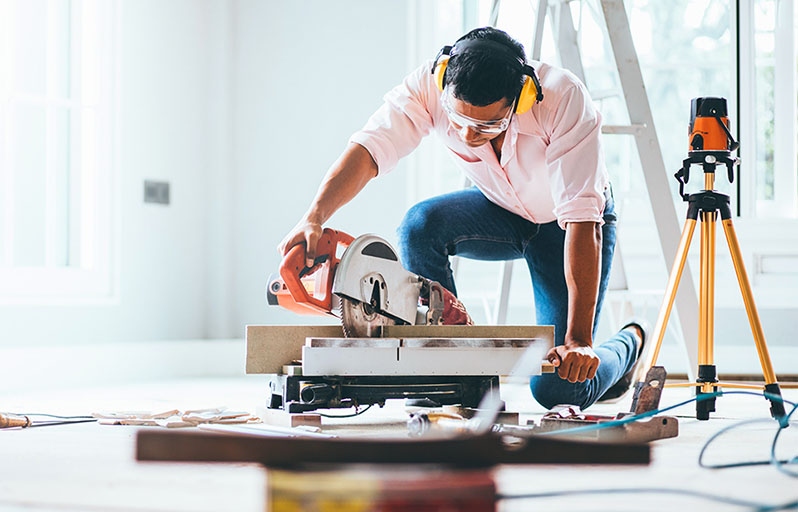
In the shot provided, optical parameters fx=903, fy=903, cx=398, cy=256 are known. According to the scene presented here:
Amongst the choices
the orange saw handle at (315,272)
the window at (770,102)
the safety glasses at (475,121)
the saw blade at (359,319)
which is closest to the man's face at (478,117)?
the safety glasses at (475,121)

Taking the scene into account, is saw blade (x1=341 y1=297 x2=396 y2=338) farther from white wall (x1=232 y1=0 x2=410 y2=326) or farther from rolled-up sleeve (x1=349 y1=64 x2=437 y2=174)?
white wall (x1=232 y1=0 x2=410 y2=326)

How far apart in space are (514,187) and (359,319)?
2.45 feet

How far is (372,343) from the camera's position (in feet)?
6.49

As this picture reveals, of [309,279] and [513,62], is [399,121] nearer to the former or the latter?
[513,62]

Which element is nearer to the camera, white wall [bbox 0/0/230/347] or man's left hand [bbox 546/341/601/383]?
man's left hand [bbox 546/341/601/383]

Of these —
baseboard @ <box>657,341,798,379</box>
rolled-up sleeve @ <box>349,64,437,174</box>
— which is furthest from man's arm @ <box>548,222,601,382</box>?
baseboard @ <box>657,341,798,379</box>

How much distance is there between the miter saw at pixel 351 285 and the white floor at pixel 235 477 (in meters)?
0.26

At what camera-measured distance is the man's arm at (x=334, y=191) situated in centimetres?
202

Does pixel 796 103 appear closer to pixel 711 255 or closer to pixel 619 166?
pixel 619 166

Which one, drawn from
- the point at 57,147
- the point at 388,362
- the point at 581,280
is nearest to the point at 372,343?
the point at 388,362

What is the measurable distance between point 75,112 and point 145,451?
3610 millimetres

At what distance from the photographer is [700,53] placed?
465 cm

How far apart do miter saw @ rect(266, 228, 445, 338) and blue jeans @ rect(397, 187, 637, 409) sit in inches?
21.3

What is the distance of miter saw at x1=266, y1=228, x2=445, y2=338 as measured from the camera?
1951 mm
